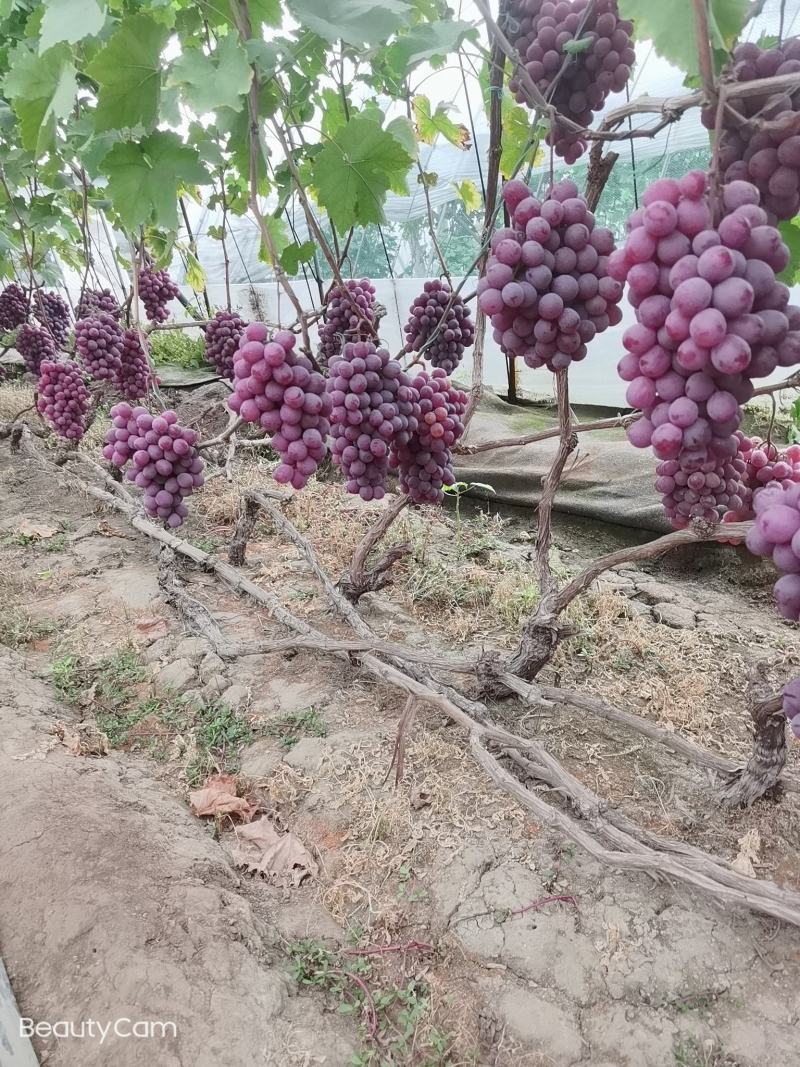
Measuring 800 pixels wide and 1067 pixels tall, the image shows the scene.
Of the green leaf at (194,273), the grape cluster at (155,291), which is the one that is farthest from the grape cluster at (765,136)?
the green leaf at (194,273)

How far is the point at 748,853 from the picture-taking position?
149 centimetres

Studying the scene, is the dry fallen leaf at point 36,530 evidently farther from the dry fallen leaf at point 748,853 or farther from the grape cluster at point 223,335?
the dry fallen leaf at point 748,853

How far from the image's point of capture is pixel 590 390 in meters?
5.09

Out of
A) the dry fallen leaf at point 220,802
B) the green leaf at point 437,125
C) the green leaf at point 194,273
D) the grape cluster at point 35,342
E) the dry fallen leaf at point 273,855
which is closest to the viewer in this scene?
the dry fallen leaf at point 273,855

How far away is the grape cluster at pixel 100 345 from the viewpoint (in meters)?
3.08

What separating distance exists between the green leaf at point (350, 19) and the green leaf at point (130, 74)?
0.30 m

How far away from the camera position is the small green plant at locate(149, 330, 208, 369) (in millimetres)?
7078

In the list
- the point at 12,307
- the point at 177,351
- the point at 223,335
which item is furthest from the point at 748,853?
the point at 177,351

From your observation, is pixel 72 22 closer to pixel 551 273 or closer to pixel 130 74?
pixel 130 74

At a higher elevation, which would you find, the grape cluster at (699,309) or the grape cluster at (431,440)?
the grape cluster at (699,309)

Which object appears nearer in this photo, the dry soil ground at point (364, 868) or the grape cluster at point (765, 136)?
the grape cluster at point (765, 136)

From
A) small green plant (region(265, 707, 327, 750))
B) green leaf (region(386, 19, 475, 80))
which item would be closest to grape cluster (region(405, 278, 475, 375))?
green leaf (region(386, 19, 475, 80))

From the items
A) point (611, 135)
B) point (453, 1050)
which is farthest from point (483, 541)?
point (611, 135)

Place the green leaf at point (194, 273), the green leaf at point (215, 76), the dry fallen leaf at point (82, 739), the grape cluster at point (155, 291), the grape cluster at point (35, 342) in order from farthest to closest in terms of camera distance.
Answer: the grape cluster at point (35, 342)
the green leaf at point (194, 273)
the grape cluster at point (155, 291)
the dry fallen leaf at point (82, 739)
the green leaf at point (215, 76)
